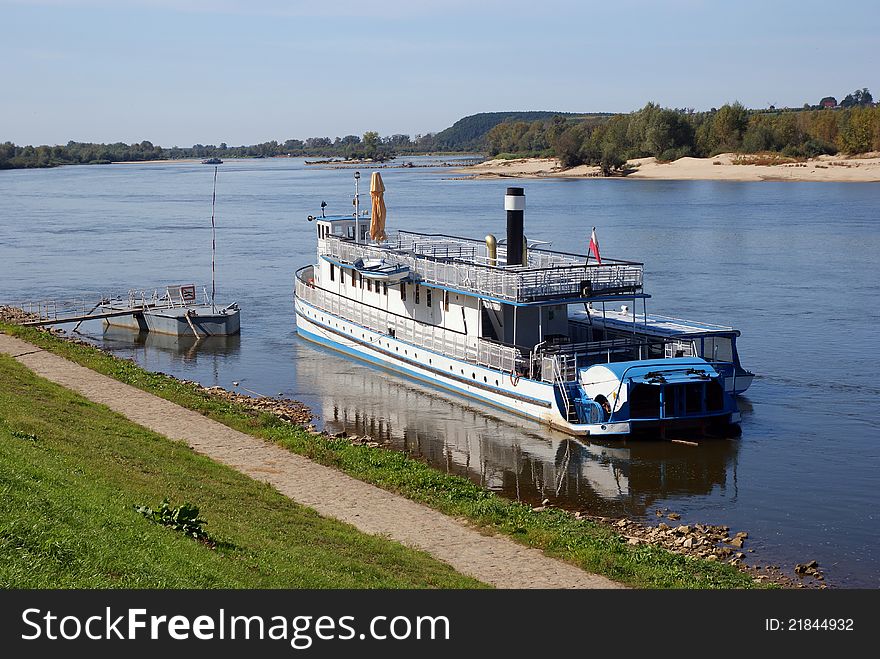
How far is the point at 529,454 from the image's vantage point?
29422mm

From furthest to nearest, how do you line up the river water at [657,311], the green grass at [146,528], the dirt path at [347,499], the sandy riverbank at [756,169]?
the sandy riverbank at [756,169] < the river water at [657,311] < the dirt path at [347,499] < the green grass at [146,528]

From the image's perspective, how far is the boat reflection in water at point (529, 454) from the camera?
26203mm

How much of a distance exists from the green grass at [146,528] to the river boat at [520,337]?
11820 millimetres

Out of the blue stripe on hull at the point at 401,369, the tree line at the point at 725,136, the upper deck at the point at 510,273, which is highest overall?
the tree line at the point at 725,136

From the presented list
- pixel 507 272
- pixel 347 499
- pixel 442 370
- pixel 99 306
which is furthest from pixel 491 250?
pixel 99 306

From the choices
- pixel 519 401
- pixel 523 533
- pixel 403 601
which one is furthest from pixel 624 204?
pixel 403 601

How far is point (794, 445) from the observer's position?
96.4 ft

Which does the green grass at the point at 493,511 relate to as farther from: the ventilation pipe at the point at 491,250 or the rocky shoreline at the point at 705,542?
the ventilation pipe at the point at 491,250

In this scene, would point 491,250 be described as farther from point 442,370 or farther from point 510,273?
point 442,370

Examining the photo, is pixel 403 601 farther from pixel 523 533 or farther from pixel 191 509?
pixel 523 533

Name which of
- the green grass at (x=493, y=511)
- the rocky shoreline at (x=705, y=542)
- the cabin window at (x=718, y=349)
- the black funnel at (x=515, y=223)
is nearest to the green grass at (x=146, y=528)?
the green grass at (x=493, y=511)

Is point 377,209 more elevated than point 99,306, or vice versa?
point 377,209

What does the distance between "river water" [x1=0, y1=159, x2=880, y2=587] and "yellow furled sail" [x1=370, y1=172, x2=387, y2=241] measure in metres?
5.26

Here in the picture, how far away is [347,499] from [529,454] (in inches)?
359
